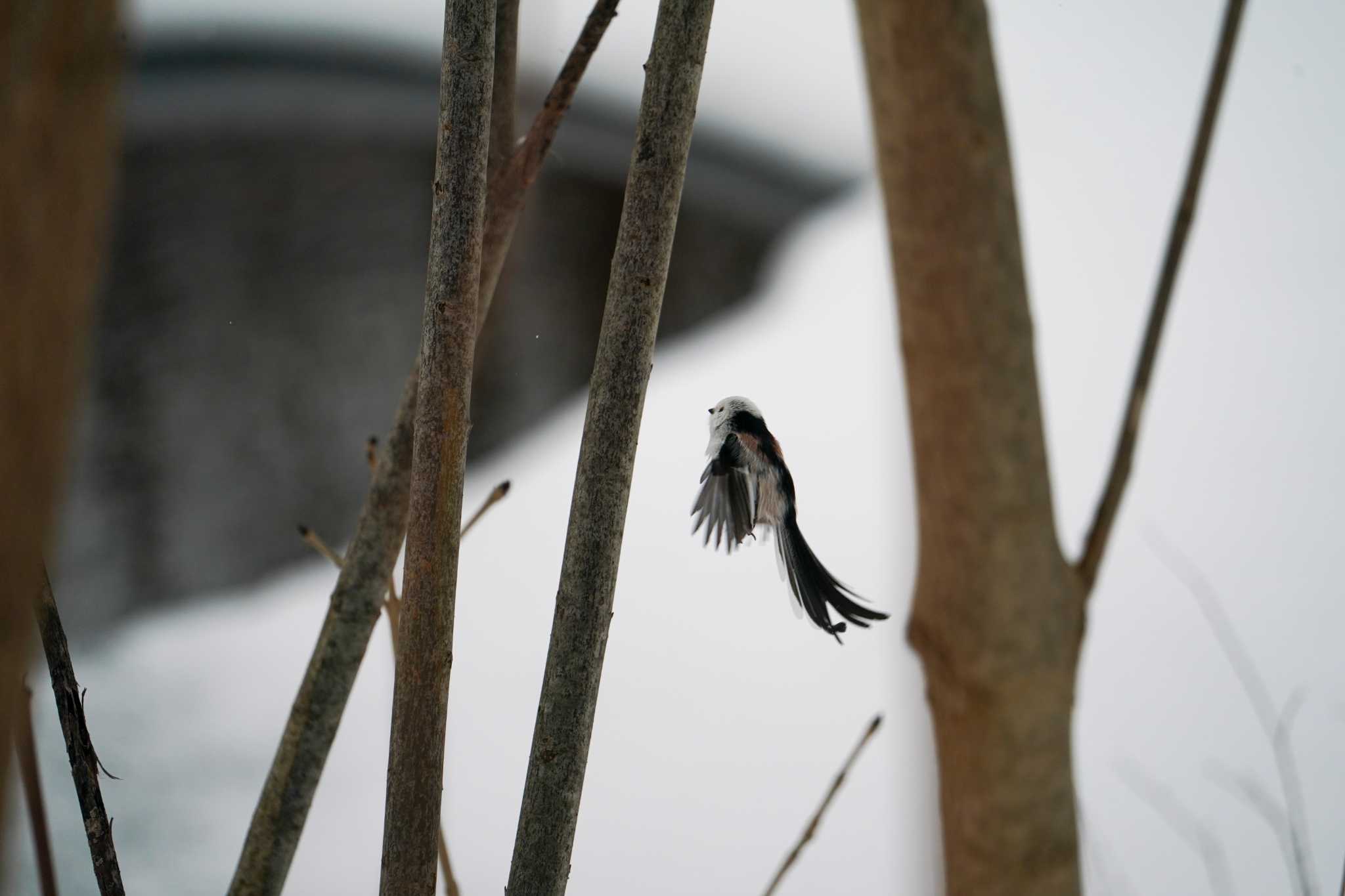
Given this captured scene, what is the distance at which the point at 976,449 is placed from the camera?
0.84 feet

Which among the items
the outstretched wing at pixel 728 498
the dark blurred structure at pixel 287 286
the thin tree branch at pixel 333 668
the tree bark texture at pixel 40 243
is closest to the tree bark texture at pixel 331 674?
the thin tree branch at pixel 333 668

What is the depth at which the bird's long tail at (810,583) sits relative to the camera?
1.07ft

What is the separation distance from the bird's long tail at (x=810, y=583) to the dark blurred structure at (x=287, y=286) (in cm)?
52

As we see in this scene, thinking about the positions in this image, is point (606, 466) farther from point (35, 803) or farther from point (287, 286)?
point (287, 286)

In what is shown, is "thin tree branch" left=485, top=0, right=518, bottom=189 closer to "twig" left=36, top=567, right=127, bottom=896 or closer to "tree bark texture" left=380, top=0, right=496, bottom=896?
"tree bark texture" left=380, top=0, right=496, bottom=896

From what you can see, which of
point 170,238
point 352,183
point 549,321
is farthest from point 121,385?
point 549,321

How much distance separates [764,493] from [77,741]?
201 millimetres

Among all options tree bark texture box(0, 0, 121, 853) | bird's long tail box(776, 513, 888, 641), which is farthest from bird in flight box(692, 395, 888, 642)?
tree bark texture box(0, 0, 121, 853)

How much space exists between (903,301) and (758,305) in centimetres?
51

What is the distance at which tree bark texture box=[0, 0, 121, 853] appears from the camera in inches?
5.8

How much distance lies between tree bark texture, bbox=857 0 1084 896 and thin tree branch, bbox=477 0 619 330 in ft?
0.46

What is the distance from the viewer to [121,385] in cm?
122

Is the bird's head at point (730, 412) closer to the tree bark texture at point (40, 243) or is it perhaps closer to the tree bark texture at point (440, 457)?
the tree bark texture at point (440, 457)

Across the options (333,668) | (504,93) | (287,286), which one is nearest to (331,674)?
(333,668)
